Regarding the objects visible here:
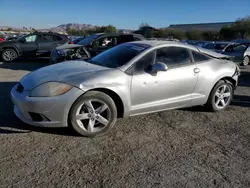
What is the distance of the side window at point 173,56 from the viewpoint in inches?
183

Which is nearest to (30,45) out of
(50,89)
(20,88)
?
(20,88)

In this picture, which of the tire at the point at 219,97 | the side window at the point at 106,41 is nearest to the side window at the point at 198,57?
the tire at the point at 219,97

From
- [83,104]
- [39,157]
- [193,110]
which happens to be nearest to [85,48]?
[193,110]

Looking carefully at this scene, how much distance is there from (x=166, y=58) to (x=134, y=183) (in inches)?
97.8

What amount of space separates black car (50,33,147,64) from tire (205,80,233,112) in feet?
17.0

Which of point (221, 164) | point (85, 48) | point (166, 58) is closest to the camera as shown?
point (221, 164)

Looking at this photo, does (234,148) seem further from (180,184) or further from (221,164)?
(180,184)

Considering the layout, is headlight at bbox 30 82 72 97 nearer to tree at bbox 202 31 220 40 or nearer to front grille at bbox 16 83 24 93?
front grille at bbox 16 83 24 93

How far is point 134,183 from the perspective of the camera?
9.39 feet

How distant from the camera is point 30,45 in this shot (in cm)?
1377

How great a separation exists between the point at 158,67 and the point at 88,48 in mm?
6524

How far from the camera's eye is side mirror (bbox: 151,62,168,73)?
14.1 ft

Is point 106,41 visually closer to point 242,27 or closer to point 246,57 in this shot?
point 246,57

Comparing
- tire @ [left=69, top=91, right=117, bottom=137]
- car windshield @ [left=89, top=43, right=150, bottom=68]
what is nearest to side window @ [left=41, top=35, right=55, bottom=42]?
car windshield @ [left=89, top=43, right=150, bottom=68]
